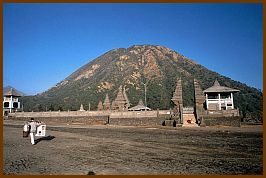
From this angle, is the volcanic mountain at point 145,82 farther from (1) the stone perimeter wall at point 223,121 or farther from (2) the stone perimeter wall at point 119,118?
(1) the stone perimeter wall at point 223,121

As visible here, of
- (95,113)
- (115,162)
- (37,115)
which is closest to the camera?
(115,162)

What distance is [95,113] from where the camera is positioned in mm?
39062

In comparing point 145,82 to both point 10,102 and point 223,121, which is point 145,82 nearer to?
point 10,102

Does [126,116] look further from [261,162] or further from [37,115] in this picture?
[261,162]

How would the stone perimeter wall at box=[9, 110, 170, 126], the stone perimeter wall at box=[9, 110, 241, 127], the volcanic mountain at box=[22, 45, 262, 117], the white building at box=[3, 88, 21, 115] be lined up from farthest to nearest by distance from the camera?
the volcanic mountain at box=[22, 45, 262, 117]
the white building at box=[3, 88, 21, 115]
the stone perimeter wall at box=[9, 110, 170, 126]
the stone perimeter wall at box=[9, 110, 241, 127]

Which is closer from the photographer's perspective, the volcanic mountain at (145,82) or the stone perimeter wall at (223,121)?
the stone perimeter wall at (223,121)

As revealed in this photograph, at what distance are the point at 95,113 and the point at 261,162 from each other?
3215cm

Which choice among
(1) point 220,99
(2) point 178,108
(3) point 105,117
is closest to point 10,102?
(3) point 105,117

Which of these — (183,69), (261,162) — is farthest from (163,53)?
(261,162)

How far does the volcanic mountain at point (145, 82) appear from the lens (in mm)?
80812

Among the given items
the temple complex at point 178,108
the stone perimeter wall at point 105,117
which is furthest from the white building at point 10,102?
the temple complex at point 178,108

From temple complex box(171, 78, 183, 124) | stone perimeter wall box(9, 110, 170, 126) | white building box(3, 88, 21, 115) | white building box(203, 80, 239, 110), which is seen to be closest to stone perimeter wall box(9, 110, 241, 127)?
stone perimeter wall box(9, 110, 170, 126)

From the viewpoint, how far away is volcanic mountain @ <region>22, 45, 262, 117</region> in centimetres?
8081

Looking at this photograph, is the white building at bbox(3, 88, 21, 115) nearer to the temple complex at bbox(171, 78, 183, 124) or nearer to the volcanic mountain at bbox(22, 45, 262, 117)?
the volcanic mountain at bbox(22, 45, 262, 117)
